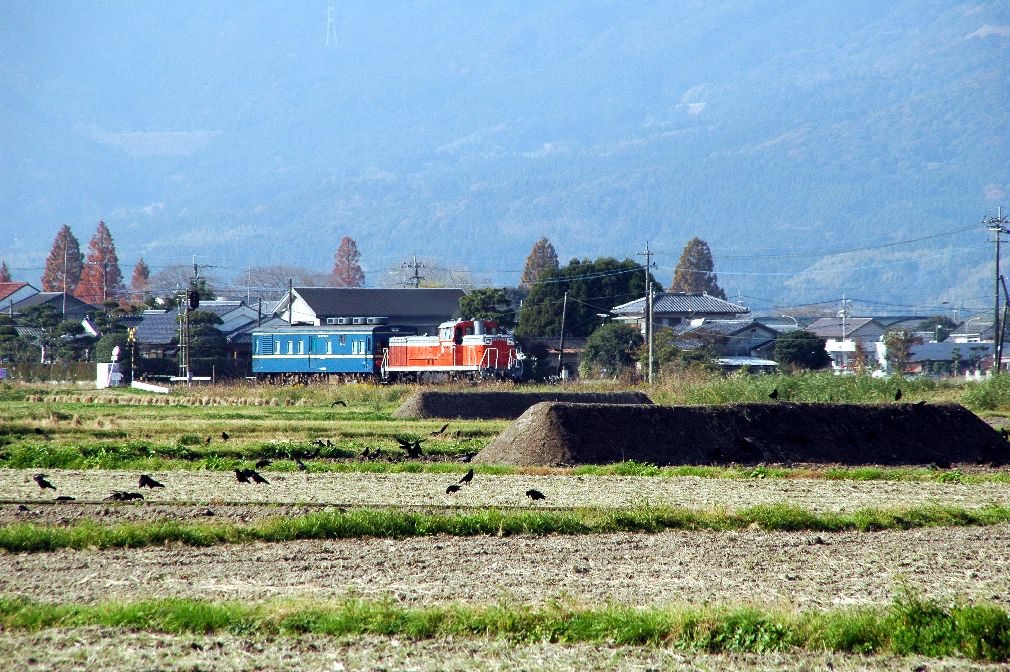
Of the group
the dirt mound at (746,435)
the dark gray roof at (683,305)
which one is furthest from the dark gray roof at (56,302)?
the dirt mound at (746,435)

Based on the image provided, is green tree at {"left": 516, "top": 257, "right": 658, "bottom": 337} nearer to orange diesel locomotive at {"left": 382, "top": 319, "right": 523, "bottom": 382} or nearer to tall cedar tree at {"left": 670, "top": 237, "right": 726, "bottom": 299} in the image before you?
orange diesel locomotive at {"left": 382, "top": 319, "right": 523, "bottom": 382}

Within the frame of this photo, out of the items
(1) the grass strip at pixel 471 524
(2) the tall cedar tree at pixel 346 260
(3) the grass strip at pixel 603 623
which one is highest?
(2) the tall cedar tree at pixel 346 260

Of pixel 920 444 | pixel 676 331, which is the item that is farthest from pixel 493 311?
pixel 920 444

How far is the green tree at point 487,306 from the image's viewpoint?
8700cm

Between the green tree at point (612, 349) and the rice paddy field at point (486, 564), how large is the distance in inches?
1859

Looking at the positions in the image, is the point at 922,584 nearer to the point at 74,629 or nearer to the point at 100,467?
the point at 74,629

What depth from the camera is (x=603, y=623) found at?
10422 millimetres

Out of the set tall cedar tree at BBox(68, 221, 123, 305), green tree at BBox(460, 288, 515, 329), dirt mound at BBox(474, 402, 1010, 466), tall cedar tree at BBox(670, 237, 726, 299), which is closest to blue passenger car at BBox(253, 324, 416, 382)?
green tree at BBox(460, 288, 515, 329)

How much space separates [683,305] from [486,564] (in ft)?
271

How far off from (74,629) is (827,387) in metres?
33.8

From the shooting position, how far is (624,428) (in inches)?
1057

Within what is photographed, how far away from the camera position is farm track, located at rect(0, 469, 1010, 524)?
18078 mm

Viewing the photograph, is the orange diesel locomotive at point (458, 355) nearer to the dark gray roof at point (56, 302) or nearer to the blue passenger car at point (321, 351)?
the blue passenger car at point (321, 351)

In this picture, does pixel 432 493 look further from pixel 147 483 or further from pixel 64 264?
pixel 64 264
